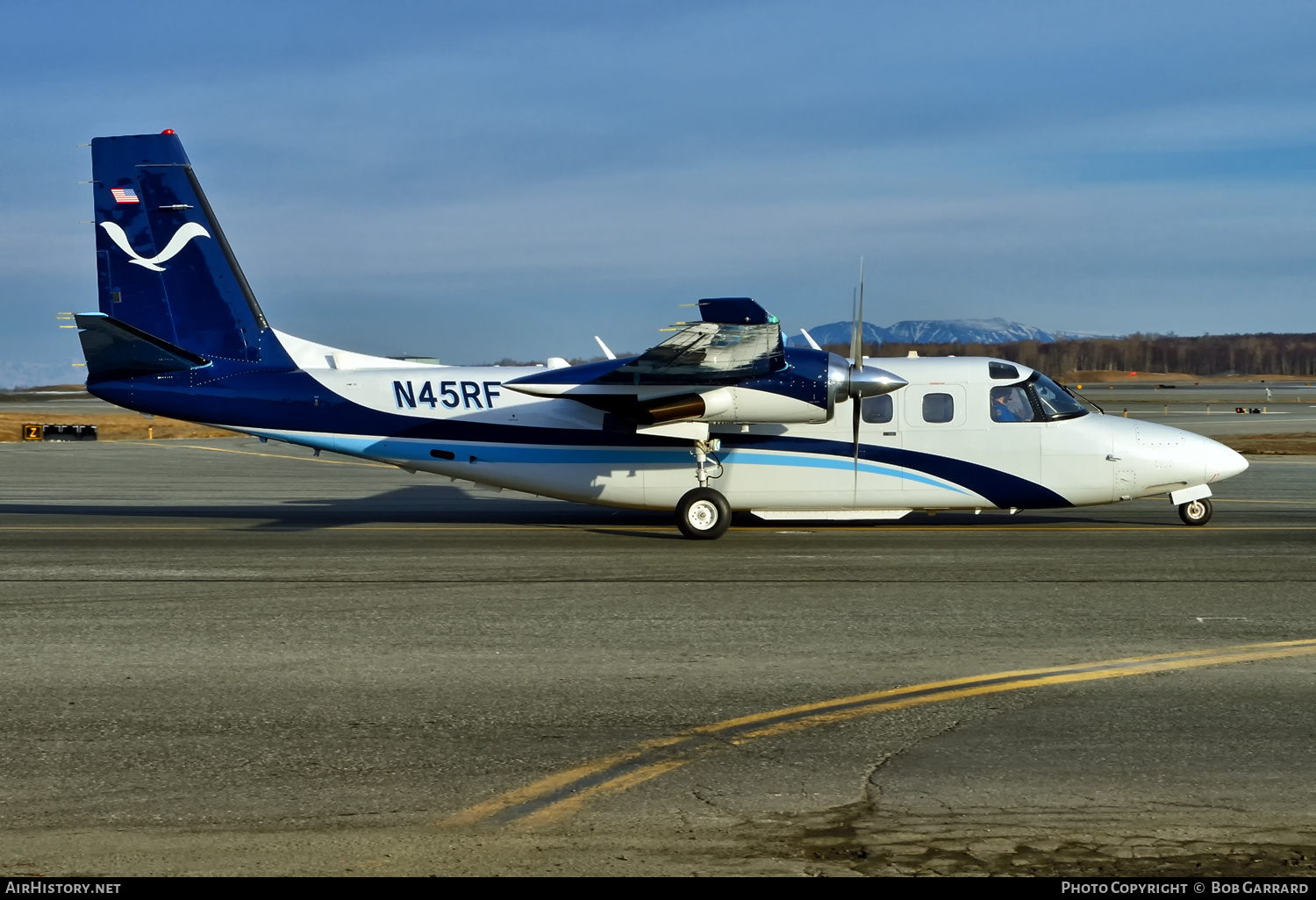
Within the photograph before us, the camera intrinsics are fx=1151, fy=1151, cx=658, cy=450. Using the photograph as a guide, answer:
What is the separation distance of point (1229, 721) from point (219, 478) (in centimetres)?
2570

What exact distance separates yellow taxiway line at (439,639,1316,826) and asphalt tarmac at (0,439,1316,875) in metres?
0.03

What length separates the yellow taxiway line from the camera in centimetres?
586

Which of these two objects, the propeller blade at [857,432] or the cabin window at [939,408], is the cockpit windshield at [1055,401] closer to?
the cabin window at [939,408]

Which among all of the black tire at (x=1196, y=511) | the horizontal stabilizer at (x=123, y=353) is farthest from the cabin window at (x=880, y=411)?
the horizontal stabilizer at (x=123, y=353)

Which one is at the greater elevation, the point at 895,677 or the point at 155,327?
the point at 155,327

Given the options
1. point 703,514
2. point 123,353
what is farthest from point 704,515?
point 123,353

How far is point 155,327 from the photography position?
59.8ft

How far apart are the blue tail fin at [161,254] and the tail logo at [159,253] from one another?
1 centimetres

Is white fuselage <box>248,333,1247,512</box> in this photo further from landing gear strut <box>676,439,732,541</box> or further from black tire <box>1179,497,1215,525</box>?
landing gear strut <box>676,439,732,541</box>

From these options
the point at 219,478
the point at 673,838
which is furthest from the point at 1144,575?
the point at 219,478

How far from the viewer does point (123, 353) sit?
705 inches

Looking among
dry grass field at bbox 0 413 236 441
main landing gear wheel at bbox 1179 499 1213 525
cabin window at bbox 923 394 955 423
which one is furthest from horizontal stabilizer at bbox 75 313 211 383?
dry grass field at bbox 0 413 236 441

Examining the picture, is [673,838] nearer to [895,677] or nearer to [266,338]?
[895,677]

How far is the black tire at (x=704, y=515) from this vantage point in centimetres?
1712
